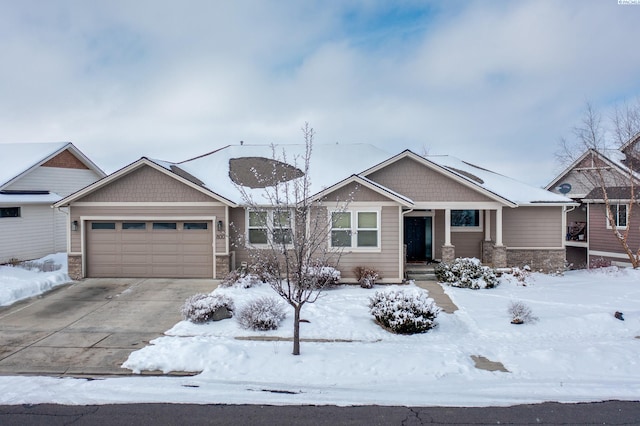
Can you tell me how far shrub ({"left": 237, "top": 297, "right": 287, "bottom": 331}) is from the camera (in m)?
10.2

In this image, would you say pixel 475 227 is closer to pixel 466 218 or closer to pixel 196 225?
pixel 466 218


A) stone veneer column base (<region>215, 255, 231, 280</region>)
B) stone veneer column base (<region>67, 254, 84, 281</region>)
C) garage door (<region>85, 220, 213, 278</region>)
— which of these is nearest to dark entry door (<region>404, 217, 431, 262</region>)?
stone veneer column base (<region>215, 255, 231, 280</region>)

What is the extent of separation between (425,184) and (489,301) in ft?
20.6

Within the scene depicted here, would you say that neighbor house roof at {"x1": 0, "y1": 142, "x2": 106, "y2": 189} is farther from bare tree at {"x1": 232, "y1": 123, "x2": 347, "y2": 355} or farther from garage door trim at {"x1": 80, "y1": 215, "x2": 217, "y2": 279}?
bare tree at {"x1": 232, "y1": 123, "x2": 347, "y2": 355}

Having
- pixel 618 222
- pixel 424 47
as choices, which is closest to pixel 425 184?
pixel 424 47

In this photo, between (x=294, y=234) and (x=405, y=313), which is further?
(x=405, y=313)

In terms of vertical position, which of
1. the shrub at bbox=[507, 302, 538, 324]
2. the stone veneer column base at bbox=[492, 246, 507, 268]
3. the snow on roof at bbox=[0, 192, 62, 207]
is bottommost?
the shrub at bbox=[507, 302, 538, 324]

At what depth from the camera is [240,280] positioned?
14.7 m

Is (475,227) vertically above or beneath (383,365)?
above

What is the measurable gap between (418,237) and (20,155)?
2057 centimetres

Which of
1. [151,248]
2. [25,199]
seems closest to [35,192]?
[25,199]

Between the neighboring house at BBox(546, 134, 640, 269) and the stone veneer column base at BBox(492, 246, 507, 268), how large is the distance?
7.62 metres

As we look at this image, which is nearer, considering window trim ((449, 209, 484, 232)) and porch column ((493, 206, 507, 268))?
porch column ((493, 206, 507, 268))

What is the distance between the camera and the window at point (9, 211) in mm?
18973
